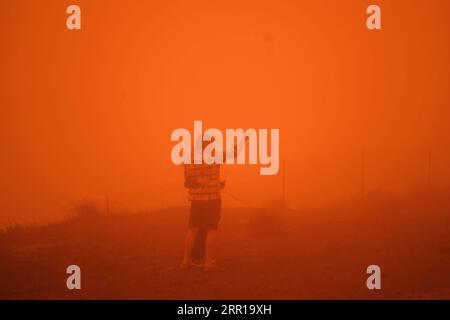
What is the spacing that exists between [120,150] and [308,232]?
64.8 metres

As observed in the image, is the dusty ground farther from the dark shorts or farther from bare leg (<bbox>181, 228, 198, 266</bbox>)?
the dark shorts

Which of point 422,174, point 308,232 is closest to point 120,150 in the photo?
point 422,174

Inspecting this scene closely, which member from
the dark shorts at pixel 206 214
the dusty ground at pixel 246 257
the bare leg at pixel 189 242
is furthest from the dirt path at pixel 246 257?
the dark shorts at pixel 206 214

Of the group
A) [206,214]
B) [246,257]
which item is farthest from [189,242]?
[246,257]

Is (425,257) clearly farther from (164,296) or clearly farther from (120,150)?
(120,150)

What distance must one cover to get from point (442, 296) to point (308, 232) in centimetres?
598

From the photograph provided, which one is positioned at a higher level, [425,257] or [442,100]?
[442,100]

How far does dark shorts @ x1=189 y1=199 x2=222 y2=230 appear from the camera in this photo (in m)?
9.88

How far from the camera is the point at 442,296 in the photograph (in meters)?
7.84

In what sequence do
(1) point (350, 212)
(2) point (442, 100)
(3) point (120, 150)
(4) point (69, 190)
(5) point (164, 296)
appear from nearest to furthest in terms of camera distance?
(5) point (164, 296) < (1) point (350, 212) < (4) point (69, 190) < (3) point (120, 150) < (2) point (442, 100)

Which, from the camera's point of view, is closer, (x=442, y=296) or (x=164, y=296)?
(x=442, y=296)

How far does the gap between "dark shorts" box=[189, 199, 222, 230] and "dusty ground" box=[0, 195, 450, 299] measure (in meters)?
0.93

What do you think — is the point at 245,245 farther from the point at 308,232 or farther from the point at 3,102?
the point at 3,102
